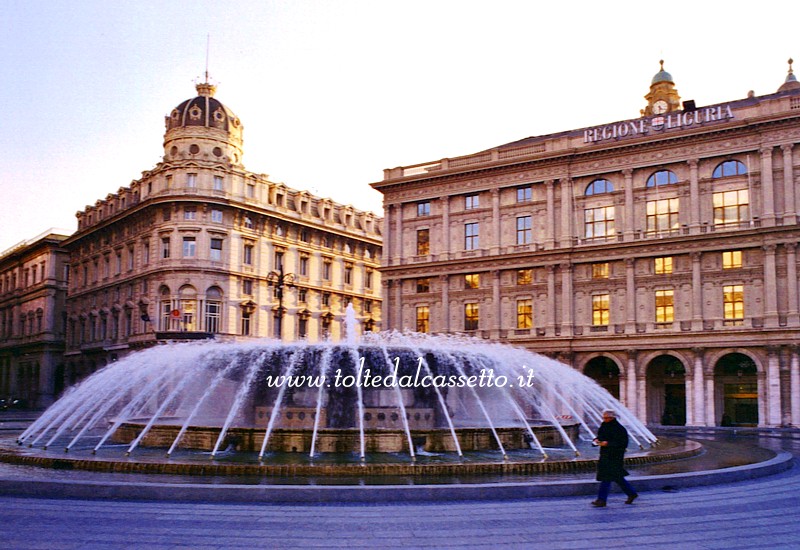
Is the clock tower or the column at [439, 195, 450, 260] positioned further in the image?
the clock tower

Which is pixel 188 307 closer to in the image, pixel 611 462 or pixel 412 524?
pixel 611 462

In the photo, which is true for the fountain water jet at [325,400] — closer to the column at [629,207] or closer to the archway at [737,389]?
the archway at [737,389]

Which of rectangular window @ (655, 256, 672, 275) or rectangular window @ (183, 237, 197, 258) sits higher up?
rectangular window @ (183, 237, 197, 258)

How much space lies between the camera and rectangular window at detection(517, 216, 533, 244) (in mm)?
51947

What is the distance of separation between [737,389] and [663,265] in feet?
27.2

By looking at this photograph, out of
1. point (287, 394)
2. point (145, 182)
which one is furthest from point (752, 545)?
point (145, 182)

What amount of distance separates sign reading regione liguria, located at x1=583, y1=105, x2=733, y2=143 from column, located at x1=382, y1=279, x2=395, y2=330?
56.8 feet

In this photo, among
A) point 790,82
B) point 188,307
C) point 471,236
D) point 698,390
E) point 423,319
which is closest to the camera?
point 698,390

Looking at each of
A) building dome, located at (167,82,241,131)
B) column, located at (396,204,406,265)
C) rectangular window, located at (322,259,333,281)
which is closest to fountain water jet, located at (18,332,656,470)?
column, located at (396,204,406,265)

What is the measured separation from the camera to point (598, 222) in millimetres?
49750

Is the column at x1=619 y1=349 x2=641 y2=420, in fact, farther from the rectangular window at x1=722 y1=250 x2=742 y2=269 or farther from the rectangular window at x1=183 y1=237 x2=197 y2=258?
the rectangular window at x1=183 y1=237 x2=197 y2=258

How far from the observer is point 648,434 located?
21719 mm

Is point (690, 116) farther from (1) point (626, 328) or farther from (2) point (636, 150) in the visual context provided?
(1) point (626, 328)

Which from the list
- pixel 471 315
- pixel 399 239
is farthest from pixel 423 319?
pixel 399 239
